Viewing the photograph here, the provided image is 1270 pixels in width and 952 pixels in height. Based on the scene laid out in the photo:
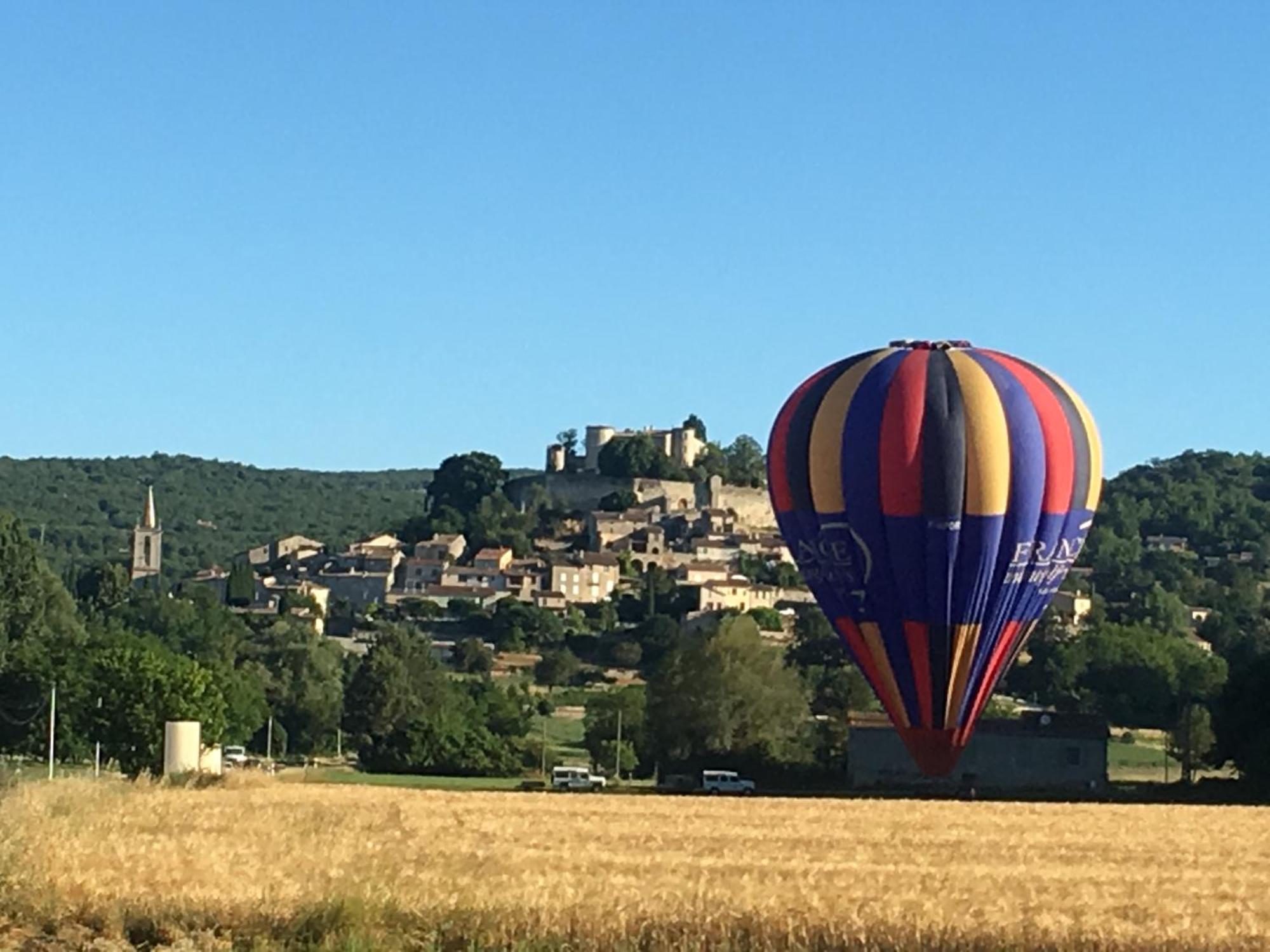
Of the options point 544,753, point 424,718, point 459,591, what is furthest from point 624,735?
point 459,591

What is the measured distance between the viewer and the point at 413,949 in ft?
58.3

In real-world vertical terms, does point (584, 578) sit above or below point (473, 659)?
above

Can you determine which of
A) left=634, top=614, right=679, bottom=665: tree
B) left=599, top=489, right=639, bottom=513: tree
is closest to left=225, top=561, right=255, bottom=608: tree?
left=599, top=489, right=639, bottom=513: tree

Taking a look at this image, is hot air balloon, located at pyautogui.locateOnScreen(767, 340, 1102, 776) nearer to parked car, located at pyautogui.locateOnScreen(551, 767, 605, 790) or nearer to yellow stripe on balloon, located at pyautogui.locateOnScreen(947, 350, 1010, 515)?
yellow stripe on balloon, located at pyautogui.locateOnScreen(947, 350, 1010, 515)

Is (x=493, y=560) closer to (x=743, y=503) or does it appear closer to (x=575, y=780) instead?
(x=743, y=503)

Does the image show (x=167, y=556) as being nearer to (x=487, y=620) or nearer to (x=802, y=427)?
(x=487, y=620)

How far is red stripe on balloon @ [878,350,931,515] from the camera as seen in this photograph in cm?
3712

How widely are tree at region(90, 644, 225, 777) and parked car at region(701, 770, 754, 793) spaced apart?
1013 centimetres

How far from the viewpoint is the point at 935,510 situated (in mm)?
37000

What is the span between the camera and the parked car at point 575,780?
161 ft

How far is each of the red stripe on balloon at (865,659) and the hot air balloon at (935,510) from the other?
0.03 metres

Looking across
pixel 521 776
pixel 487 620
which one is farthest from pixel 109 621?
pixel 521 776

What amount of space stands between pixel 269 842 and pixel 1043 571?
17056 millimetres

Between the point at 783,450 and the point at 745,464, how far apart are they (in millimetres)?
122559
